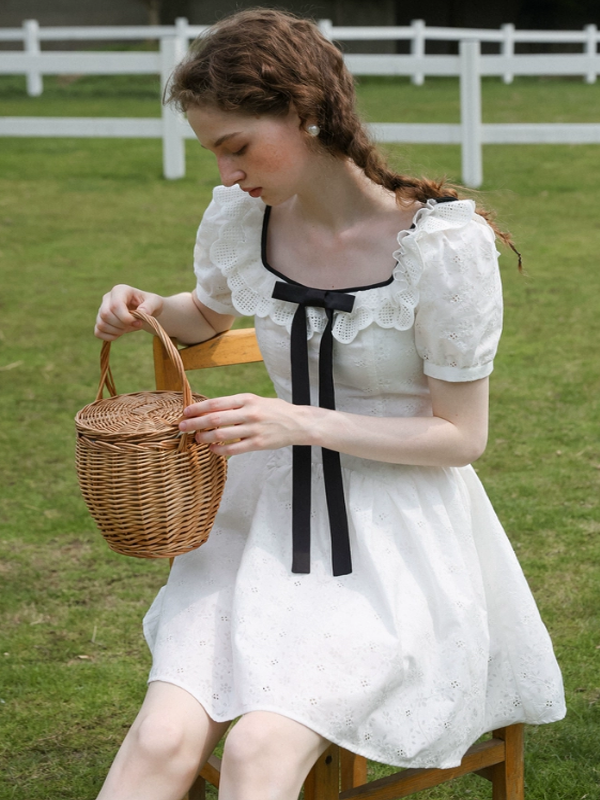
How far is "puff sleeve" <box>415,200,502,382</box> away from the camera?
5.42 ft

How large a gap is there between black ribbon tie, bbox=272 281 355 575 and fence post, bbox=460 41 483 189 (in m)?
6.61

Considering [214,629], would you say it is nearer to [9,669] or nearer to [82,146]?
[9,669]

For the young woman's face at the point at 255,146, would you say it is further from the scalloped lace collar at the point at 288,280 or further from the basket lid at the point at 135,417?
the basket lid at the point at 135,417

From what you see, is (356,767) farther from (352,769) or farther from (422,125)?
(422,125)

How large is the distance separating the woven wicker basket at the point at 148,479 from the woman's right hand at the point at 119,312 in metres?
0.21

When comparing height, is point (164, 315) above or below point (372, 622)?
above

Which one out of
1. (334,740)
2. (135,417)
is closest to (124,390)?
(135,417)

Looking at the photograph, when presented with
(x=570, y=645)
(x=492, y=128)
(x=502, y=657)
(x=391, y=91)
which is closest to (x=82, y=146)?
(x=492, y=128)

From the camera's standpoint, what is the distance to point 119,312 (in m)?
1.83

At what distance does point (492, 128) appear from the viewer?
835 cm

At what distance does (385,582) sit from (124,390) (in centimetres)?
300

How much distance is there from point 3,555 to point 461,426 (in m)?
1.95

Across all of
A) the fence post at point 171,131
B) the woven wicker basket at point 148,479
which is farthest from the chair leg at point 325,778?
the fence post at point 171,131

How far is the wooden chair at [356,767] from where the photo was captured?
1.59 meters
